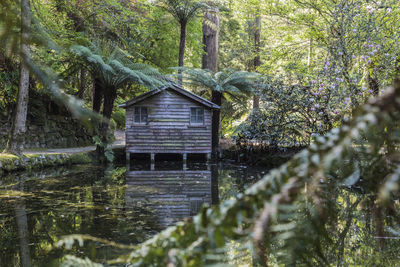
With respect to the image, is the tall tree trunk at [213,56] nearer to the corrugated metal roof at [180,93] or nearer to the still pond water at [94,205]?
the corrugated metal roof at [180,93]

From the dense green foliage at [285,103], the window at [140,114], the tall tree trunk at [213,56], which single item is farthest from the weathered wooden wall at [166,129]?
the dense green foliage at [285,103]

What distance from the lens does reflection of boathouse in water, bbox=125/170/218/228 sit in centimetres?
564

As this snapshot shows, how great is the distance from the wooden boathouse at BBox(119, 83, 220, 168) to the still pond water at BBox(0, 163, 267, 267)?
3.70 meters

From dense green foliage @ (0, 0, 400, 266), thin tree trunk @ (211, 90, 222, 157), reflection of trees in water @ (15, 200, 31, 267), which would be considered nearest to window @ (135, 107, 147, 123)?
dense green foliage @ (0, 0, 400, 266)

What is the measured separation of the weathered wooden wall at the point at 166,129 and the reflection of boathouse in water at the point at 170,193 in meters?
3.72

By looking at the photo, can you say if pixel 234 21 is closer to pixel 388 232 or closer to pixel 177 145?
pixel 177 145

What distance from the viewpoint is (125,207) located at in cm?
591

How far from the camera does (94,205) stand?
6.02 m

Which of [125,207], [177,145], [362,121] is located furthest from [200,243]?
[177,145]

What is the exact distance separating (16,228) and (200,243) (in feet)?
15.4

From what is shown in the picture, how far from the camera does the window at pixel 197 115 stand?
14.6 meters

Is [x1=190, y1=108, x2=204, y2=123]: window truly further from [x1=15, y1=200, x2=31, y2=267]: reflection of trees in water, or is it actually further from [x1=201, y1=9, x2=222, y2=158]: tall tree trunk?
[x1=15, y1=200, x2=31, y2=267]: reflection of trees in water

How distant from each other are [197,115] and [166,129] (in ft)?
4.66

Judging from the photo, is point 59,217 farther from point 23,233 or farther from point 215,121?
point 215,121
